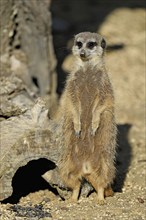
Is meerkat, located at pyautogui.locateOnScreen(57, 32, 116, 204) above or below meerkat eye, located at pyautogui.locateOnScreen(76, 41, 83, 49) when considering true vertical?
below

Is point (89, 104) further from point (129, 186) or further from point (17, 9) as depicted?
point (17, 9)

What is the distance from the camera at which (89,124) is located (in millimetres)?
4410

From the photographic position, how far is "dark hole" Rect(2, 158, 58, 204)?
14.9ft

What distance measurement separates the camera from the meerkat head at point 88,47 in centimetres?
442

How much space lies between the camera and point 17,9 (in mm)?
5789

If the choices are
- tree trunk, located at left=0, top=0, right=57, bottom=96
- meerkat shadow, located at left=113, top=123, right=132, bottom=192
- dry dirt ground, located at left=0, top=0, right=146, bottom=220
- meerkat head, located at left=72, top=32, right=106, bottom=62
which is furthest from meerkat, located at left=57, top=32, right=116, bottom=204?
tree trunk, located at left=0, top=0, right=57, bottom=96

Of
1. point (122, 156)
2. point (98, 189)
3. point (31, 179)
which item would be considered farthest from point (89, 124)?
point (122, 156)

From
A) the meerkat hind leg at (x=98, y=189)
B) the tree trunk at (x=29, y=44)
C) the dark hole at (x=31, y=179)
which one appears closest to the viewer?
the meerkat hind leg at (x=98, y=189)

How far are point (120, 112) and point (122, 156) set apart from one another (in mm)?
895

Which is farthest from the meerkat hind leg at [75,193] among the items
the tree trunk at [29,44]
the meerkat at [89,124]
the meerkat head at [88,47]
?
the tree trunk at [29,44]

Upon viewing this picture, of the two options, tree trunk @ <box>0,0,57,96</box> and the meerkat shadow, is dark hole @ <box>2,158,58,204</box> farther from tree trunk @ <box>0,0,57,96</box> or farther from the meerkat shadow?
tree trunk @ <box>0,0,57,96</box>

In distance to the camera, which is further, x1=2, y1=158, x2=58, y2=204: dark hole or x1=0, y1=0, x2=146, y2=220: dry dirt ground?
x1=2, y1=158, x2=58, y2=204: dark hole

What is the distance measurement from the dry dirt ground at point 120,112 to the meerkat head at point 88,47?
0.98 meters

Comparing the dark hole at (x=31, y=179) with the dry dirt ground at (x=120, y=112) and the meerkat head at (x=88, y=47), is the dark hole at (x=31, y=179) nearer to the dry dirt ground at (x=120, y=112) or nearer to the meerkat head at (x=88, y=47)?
the dry dirt ground at (x=120, y=112)
